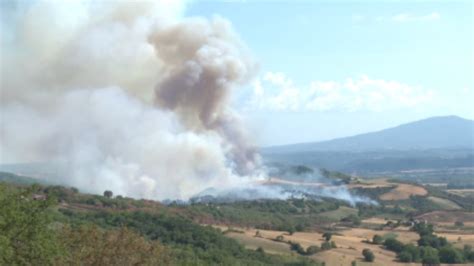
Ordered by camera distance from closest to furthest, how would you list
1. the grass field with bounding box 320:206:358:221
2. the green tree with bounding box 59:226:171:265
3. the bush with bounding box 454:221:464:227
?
1. the green tree with bounding box 59:226:171:265
2. the bush with bounding box 454:221:464:227
3. the grass field with bounding box 320:206:358:221

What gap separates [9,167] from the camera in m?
172

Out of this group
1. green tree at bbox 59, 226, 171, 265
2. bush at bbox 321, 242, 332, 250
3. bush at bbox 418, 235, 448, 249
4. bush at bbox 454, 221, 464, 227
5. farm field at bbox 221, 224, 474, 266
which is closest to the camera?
green tree at bbox 59, 226, 171, 265

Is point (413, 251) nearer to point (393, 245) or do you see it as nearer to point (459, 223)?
point (393, 245)

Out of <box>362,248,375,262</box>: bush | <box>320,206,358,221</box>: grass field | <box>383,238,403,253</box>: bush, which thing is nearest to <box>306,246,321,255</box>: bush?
<box>362,248,375,262</box>: bush

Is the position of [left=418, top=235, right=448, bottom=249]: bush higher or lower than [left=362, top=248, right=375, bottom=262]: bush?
higher

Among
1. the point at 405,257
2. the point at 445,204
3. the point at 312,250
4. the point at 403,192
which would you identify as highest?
the point at 403,192

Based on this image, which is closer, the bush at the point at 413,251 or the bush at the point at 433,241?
the bush at the point at 413,251

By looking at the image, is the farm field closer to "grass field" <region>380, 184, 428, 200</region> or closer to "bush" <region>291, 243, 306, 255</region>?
"bush" <region>291, 243, 306, 255</region>

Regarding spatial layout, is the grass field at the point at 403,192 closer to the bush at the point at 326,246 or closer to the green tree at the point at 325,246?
the green tree at the point at 325,246

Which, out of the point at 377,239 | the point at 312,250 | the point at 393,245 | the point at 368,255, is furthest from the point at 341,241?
the point at 368,255

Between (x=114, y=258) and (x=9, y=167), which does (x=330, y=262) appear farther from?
(x=9, y=167)

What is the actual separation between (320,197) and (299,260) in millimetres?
57675

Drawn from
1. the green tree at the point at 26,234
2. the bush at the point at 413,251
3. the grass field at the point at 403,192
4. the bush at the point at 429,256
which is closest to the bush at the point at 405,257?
the bush at the point at 413,251

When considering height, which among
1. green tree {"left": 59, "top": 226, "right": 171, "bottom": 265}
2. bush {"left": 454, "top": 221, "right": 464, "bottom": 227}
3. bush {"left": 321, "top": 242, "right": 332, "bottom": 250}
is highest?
green tree {"left": 59, "top": 226, "right": 171, "bottom": 265}
